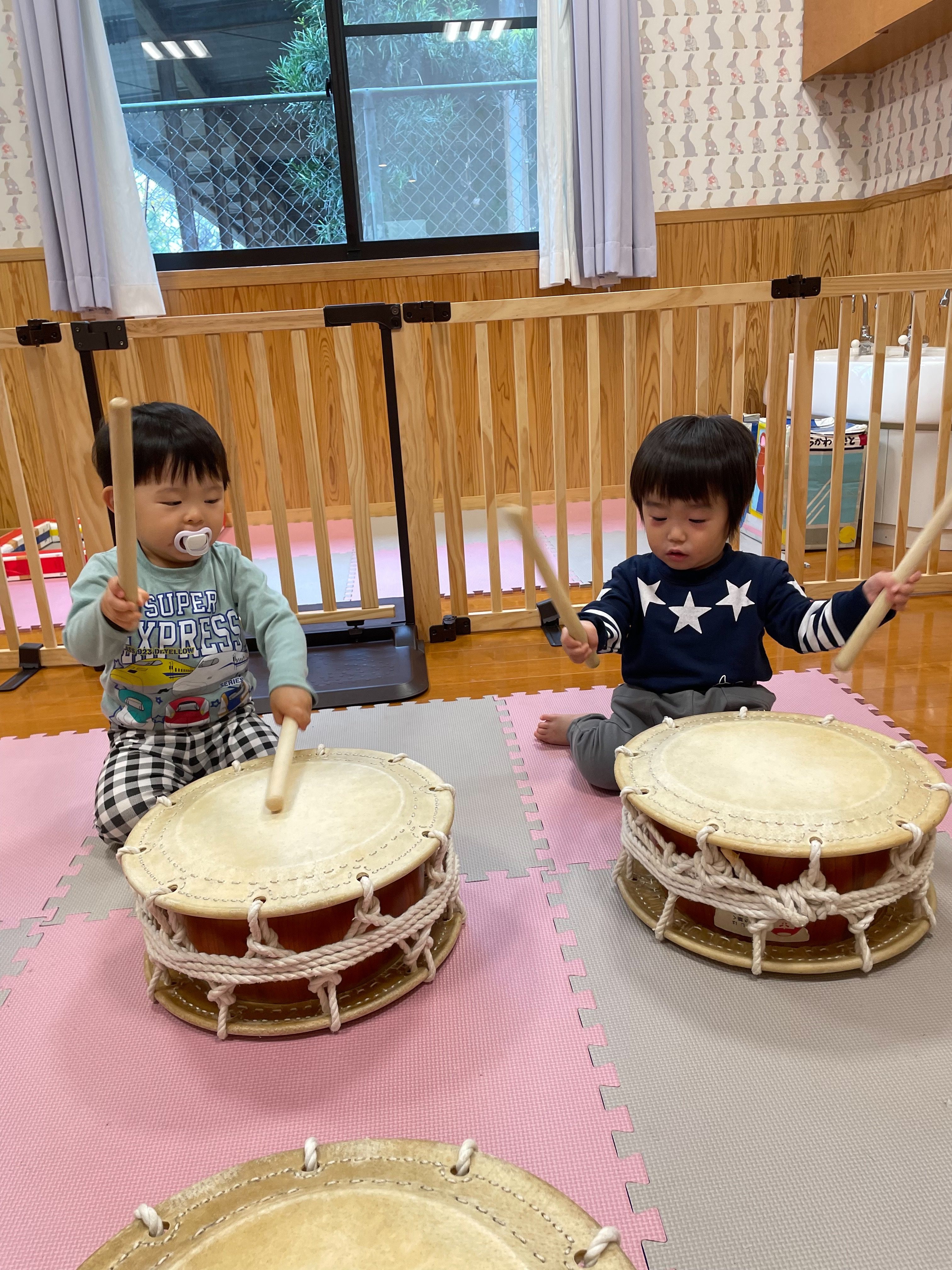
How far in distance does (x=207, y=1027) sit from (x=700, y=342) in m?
1.85

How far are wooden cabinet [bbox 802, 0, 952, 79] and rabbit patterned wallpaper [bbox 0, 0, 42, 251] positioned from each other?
2.96 m

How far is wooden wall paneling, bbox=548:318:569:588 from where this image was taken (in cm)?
211

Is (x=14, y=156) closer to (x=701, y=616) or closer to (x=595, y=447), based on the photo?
(x=595, y=447)

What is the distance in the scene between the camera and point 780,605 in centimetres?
136

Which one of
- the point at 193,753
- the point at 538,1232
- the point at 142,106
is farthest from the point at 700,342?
the point at 142,106

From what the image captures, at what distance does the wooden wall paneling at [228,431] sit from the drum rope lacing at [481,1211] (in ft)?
5.15

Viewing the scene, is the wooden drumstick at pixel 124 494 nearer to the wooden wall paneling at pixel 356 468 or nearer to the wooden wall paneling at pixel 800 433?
the wooden wall paneling at pixel 356 468

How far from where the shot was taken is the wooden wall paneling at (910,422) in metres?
2.11

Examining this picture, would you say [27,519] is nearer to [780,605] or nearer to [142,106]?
[780,605]

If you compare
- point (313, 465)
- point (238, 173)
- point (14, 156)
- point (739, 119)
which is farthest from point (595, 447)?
point (14, 156)

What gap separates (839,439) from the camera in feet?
7.44

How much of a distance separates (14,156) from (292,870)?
11.6 ft

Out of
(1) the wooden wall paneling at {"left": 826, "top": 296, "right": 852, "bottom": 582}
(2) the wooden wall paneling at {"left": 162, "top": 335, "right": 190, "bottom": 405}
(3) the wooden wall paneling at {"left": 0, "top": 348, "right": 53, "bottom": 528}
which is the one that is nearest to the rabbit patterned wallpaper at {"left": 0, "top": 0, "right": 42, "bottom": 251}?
(3) the wooden wall paneling at {"left": 0, "top": 348, "right": 53, "bottom": 528}

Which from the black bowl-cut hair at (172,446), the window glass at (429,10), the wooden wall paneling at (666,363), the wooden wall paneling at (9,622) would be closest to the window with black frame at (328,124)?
the window glass at (429,10)
